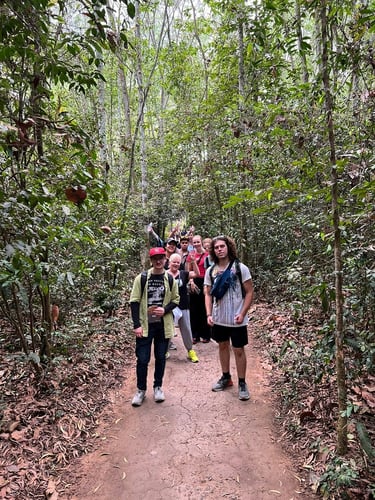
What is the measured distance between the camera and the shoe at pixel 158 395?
440 centimetres

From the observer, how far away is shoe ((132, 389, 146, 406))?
4.34 metres

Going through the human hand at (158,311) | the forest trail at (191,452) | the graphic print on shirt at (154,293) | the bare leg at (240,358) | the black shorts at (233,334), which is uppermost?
the graphic print on shirt at (154,293)

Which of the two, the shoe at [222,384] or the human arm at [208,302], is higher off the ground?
the human arm at [208,302]

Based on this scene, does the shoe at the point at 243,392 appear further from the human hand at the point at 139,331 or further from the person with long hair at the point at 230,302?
the human hand at the point at 139,331

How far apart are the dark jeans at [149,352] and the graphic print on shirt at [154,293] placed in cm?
10

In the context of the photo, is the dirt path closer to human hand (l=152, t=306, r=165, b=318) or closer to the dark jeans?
the dark jeans

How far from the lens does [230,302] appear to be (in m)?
4.24

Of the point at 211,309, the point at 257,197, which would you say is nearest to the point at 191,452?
the point at 211,309

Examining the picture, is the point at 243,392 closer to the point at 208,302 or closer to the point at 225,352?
the point at 225,352

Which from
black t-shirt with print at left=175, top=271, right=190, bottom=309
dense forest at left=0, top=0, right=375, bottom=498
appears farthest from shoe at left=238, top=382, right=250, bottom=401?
black t-shirt with print at left=175, top=271, right=190, bottom=309

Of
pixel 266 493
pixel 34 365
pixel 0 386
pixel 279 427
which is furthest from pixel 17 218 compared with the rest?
pixel 279 427

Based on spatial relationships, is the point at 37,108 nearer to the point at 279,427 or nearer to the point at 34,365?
the point at 34,365

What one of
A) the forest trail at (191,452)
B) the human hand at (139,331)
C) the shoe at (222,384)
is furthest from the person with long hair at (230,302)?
the human hand at (139,331)

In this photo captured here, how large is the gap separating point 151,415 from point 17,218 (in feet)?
9.07
